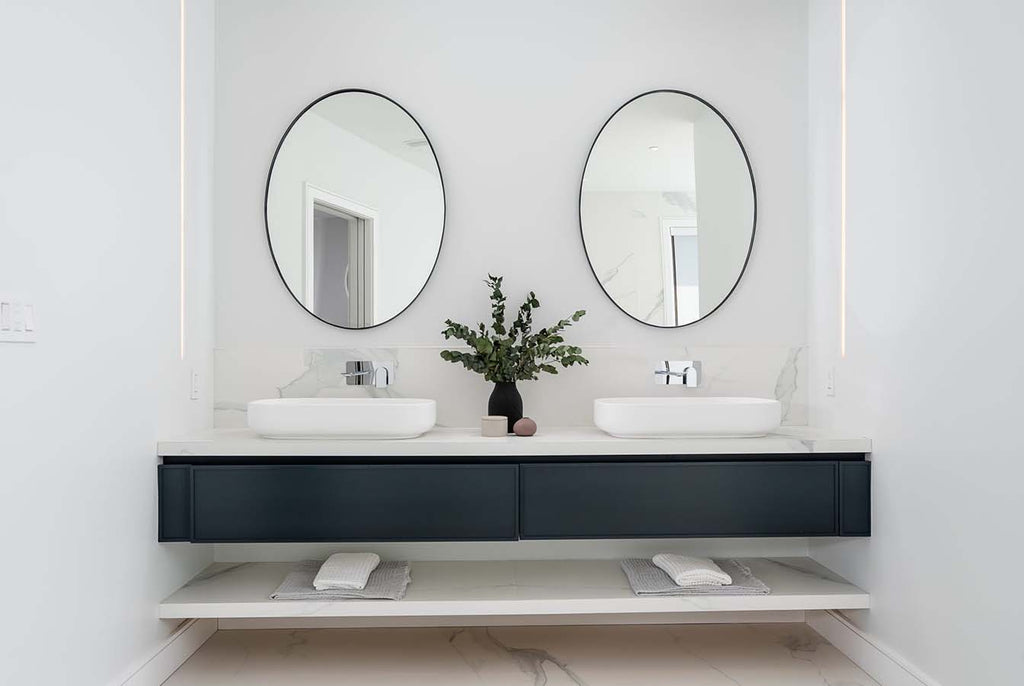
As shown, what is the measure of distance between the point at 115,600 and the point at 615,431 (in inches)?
59.9

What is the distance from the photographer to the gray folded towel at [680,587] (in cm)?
233

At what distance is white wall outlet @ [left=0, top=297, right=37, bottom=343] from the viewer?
62.9 inches

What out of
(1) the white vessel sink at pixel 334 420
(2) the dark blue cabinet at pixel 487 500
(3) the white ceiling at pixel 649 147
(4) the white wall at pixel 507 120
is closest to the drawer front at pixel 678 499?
(2) the dark blue cabinet at pixel 487 500

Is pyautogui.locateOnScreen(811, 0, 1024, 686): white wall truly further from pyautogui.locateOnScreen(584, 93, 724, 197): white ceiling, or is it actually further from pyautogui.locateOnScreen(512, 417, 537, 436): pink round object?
pyautogui.locateOnScreen(512, 417, 537, 436): pink round object

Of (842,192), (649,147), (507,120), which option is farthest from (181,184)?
(842,192)

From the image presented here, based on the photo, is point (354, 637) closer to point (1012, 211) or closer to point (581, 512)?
point (581, 512)

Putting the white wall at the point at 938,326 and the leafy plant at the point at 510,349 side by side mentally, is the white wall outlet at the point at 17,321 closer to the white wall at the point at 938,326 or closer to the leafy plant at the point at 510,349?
the leafy plant at the point at 510,349

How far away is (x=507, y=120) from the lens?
283cm

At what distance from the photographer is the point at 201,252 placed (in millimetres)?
2676

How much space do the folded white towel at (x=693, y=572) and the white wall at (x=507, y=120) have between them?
2.68 feet

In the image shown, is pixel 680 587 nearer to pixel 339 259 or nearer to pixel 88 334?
pixel 339 259

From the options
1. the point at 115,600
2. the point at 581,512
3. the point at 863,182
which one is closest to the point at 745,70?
the point at 863,182

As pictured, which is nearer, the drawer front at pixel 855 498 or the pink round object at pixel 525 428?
the drawer front at pixel 855 498

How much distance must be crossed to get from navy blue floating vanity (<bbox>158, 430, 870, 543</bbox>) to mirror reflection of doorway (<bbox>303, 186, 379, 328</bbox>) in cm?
66
